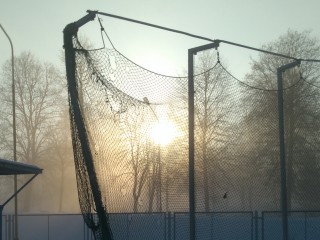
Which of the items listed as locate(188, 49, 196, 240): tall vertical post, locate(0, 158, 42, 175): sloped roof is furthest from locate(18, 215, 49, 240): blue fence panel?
locate(188, 49, 196, 240): tall vertical post

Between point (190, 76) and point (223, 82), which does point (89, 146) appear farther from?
point (223, 82)

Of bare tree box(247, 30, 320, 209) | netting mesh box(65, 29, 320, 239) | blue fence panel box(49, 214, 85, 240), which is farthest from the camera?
blue fence panel box(49, 214, 85, 240)

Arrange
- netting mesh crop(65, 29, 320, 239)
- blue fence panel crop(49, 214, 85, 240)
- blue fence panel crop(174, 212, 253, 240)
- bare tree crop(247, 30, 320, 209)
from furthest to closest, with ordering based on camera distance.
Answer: blue fence panel crop(49, 214, 85, 240)
blue fence panel crop(174, 212, 253, 240)
bare tree crop(247, 30, 320, 209)
netting mesh crop(65, 29, 320, 239)

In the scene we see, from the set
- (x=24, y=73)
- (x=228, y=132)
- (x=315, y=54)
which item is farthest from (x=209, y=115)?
(x=24, y=73)

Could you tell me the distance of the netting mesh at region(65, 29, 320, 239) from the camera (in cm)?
644

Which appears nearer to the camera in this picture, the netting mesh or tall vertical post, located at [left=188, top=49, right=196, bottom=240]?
the netting mesh

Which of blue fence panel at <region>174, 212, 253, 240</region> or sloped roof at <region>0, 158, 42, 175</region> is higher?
sloped roof at <region>0, 158, 42, 175</region>

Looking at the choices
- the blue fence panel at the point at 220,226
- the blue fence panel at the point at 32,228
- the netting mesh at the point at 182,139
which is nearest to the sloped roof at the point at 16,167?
the blue fence panel at the point at 220,226

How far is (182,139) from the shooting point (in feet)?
24.9

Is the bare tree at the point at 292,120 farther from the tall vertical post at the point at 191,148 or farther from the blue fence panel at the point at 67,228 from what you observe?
the blue fence panel at the point at 67,228

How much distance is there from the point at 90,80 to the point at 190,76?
1294mm

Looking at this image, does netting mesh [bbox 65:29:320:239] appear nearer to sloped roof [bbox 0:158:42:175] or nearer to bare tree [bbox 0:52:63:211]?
sloped roof [bbox 0:158:42:175]

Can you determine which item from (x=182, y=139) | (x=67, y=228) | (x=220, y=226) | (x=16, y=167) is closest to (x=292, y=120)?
(x=220, y=226)

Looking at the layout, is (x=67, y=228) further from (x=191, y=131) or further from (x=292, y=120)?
(x=191, y=131)
